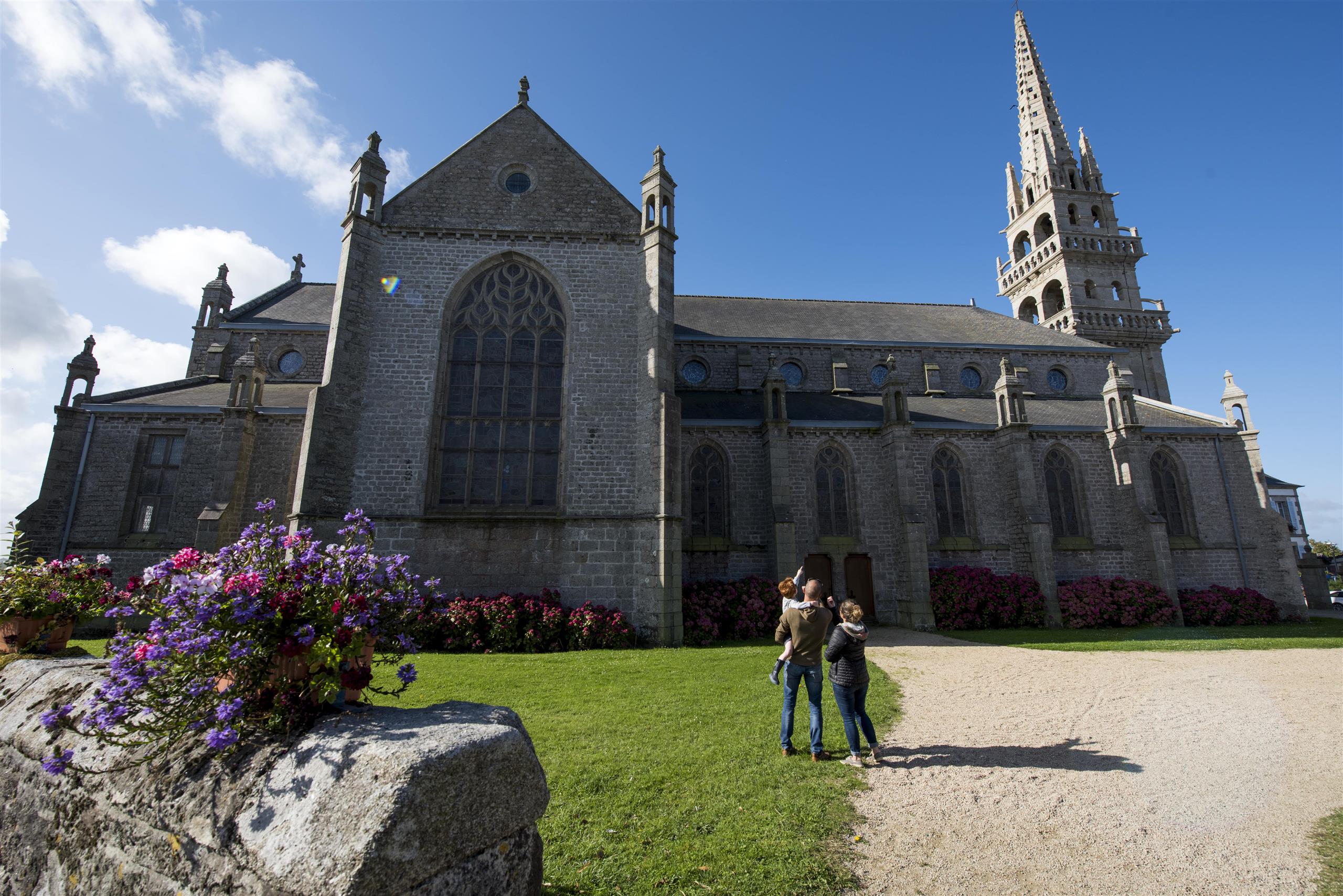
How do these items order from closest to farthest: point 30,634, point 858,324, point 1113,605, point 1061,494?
point 30,634, point 1113,605, point 1061,494, point 858,324

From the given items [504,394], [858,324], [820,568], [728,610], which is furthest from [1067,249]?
[504,394]

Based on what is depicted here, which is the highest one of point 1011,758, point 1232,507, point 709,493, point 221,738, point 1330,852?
point 709,493

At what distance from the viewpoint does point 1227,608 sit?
798 inches

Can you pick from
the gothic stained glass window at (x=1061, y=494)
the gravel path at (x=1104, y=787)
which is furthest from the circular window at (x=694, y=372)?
the gravel path at (x=1104, y=787)

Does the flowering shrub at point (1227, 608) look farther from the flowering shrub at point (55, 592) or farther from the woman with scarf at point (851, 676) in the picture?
the flowering shrub at point (55, 592)

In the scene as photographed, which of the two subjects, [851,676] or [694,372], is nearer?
[851,676]

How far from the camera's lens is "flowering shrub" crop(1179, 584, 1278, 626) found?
795 inches

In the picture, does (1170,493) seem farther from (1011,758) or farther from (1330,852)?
(1330,852)

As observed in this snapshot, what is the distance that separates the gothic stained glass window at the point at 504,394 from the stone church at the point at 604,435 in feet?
0.22

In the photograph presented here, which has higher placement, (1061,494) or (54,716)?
(1061,494)

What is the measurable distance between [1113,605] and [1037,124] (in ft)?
115

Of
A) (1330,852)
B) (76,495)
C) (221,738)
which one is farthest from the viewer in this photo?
(76,495)

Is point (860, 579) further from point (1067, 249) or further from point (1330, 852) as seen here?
point (1067, 249)

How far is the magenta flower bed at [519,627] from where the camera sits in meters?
13.6
